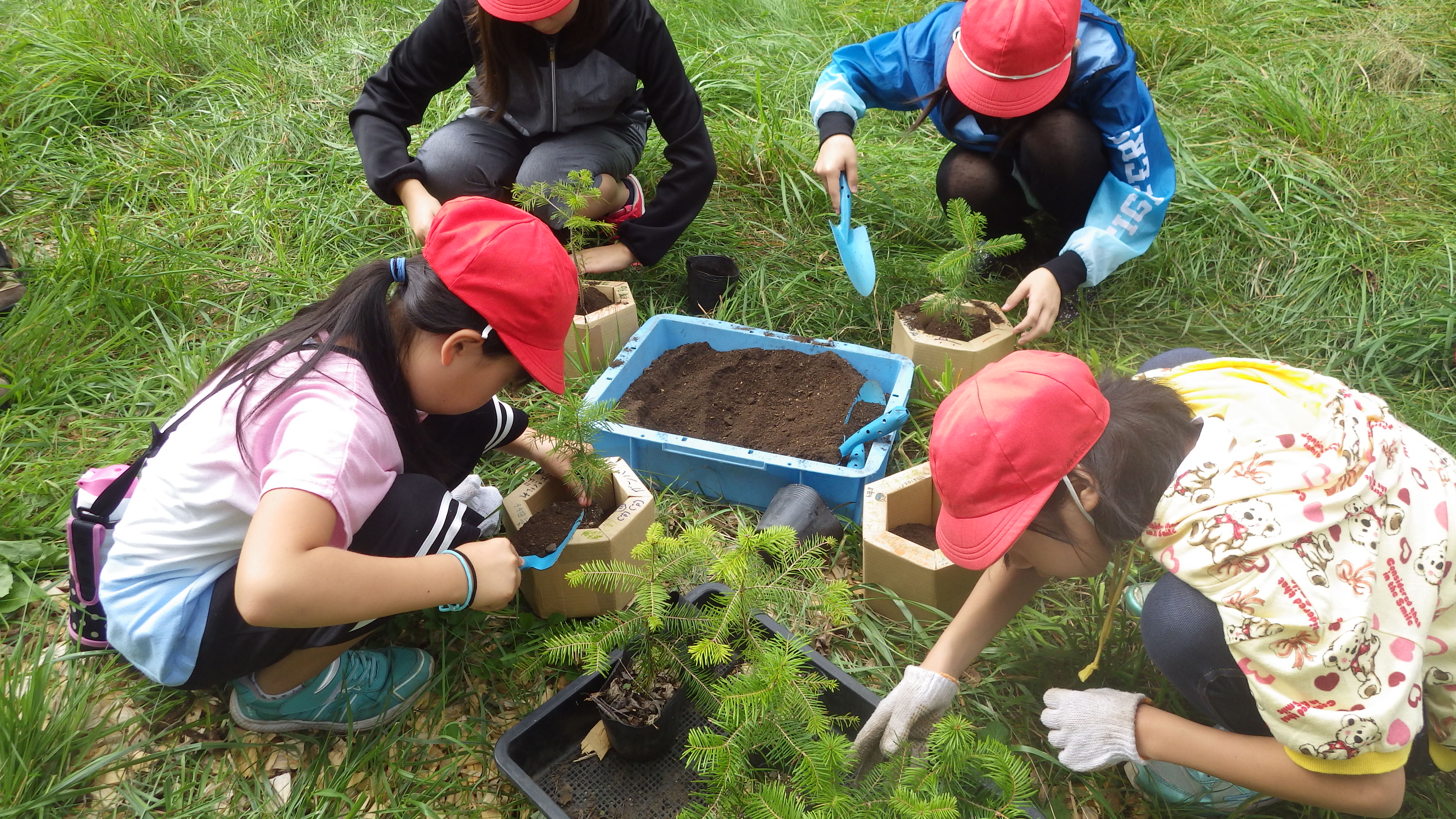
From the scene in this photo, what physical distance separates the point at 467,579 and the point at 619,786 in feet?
1.52

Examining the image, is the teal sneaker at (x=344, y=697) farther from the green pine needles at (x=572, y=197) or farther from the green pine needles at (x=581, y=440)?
the green pine needles at (x=572, y=197)

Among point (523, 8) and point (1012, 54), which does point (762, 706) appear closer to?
point (1012, 54)

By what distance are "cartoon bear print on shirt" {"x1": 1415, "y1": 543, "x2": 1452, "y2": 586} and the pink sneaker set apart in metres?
2.20

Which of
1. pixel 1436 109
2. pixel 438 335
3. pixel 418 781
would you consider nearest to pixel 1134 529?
pixel 438 335

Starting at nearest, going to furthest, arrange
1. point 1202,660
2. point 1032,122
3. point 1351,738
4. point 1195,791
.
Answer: point 1351,738, point 1202,660, point 1195,791, point 1032,122

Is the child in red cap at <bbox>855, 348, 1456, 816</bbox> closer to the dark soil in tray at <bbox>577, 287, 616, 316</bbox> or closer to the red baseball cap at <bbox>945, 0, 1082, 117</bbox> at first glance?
the red baseball cap at <bbox>945, 0, 1082, 117</bbox>

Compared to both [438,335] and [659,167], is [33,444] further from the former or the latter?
[659,167]

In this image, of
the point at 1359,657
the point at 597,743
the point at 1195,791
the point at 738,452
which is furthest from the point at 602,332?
the point at 1359,657

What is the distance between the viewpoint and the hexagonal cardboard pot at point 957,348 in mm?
2340

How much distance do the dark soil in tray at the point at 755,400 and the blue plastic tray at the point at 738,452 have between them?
32 millimetres

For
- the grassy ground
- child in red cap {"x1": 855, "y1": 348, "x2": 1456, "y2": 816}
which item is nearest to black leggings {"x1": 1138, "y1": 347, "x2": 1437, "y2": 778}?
child in red cap {"x1": 855, "y1": 348, "x2": 1456, "y2": 816}

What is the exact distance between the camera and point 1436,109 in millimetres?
3293

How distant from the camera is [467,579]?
1485 millimetres

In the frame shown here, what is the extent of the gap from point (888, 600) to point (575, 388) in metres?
0.98
